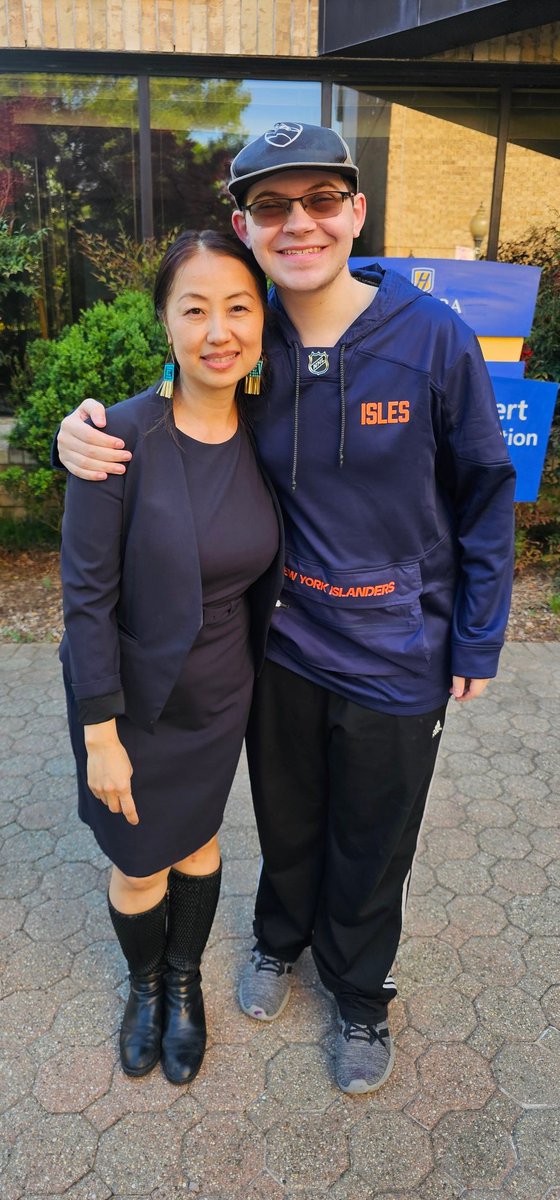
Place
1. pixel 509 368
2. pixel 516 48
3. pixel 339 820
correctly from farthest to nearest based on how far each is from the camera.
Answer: pixel 516 48 → pixel 509 368 → pixel 339 820

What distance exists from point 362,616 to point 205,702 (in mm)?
402

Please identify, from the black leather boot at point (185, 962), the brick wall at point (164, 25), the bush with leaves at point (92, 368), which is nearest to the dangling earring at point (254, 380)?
the black leather boot at point (185, 962)

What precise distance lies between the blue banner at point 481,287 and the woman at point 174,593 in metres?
2.75

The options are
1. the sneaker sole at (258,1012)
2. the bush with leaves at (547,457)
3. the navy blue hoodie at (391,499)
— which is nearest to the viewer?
the navy blue hoodie at (391,499)

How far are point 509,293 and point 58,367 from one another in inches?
103

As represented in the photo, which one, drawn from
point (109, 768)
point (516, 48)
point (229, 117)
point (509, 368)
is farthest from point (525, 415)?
point (229, 117)

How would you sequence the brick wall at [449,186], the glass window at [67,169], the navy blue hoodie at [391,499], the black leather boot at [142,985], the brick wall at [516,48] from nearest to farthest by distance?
the navy blue hoodie at [391,499] → the black leather boot at [142,985] → the brick wall at [516,48] → the glass window at [67,169] → the brick wall at [449,186]

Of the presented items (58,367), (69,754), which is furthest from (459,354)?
(58,367)

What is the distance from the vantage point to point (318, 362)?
1.68 meters

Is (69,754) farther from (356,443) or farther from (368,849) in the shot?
(356,443)

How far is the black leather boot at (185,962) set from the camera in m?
2.05

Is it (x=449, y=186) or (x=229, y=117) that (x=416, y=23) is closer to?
(x=449, y=186)

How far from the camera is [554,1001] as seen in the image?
7.44 feet

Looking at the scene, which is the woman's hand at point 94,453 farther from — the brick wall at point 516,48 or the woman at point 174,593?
the brick wall at point 516,48
